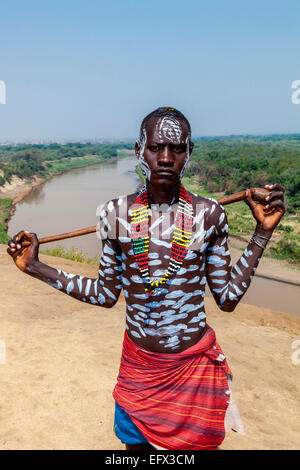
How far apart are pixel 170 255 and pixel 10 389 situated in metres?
2.50

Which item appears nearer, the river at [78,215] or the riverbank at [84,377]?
the riverbank at [84,377]

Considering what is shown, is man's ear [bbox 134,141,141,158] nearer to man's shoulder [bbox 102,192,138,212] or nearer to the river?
man's shoulder [bbox 102,192,138,212]

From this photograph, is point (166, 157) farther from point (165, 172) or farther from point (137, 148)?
point (137, 148)

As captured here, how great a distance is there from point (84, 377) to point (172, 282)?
2.45 metres

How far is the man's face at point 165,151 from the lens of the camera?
4.70 feet

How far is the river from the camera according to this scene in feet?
36.5

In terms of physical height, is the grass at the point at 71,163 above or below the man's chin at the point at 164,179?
below

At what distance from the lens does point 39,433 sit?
277cm

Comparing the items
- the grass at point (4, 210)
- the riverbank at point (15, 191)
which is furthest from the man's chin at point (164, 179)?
the grass at point (4, 210)

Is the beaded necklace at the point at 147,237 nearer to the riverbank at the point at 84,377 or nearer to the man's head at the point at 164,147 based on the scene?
the man's head at the point at 164,147

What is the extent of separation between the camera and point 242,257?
1521 mm

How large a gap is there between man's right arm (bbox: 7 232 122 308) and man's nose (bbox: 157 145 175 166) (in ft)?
1.24

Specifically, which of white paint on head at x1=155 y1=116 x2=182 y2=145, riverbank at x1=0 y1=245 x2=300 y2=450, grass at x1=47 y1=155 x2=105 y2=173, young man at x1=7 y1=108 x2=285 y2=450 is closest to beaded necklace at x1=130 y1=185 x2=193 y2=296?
young man at x1=7 y1=108 x2=285 y2=450

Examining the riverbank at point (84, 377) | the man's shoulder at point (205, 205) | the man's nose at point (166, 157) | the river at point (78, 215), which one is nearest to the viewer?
the man's nose at point (166, 157)
